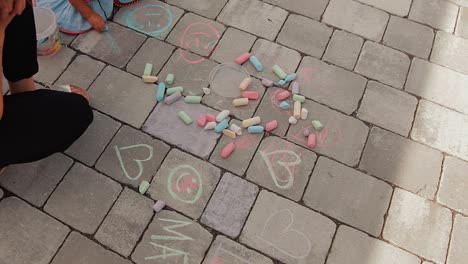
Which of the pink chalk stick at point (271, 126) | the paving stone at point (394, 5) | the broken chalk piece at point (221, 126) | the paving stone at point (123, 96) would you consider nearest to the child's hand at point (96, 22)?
the paving stone at point (123, 96)

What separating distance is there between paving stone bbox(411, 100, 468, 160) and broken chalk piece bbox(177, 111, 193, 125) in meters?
1.30

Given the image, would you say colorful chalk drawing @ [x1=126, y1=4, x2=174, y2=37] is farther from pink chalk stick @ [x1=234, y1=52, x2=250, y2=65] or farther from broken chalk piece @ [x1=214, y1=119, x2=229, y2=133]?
broken chalk piece @ [x1=214, y1=119, x2=229, y2=133]

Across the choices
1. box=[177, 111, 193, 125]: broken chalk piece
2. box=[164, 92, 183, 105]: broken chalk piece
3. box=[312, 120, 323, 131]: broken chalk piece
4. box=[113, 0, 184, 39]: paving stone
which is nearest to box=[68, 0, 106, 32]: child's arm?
box=[113, 0, 184, 39]: paving stone

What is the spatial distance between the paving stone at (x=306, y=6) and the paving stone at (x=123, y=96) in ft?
3.64

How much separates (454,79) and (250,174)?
1489 mm

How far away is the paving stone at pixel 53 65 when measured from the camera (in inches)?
105

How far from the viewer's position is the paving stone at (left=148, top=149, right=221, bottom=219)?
7.47 feet

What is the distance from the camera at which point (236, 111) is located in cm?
260

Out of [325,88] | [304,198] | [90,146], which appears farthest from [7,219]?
[325,88]

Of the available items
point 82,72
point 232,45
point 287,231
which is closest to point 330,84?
point 232,45

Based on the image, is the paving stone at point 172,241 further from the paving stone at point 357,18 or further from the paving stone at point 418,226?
the paving stone at point 357,18

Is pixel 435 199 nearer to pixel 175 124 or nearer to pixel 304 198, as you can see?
pixel 304 198

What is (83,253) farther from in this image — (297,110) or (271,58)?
(271,58)

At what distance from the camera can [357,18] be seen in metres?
3.03
